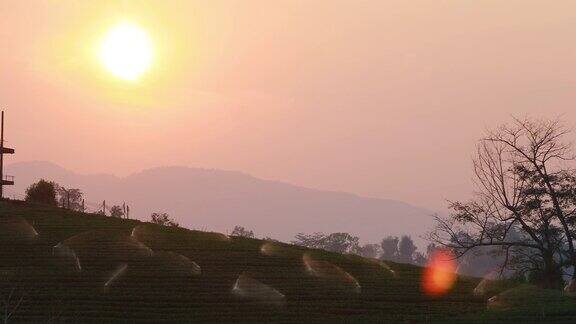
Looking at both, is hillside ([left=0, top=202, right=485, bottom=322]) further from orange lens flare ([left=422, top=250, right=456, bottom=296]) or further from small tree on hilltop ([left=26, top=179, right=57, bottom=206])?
small tree on hilltop ([left=26, top=179, right=57, bottom=206])

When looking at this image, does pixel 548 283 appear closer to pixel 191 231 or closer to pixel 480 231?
pixel 480 231

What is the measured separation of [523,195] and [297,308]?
20576 mm

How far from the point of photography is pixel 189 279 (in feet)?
216

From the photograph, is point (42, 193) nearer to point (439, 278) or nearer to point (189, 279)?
point (189, 279)

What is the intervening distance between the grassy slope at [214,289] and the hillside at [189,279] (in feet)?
0.22

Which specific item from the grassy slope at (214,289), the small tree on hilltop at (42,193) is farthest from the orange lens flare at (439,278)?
the small tree on hilltop at (42,193)

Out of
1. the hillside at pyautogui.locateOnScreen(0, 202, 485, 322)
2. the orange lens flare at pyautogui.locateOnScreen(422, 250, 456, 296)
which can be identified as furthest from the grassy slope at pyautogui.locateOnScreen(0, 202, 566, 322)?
the orange lens flare at pyautogui.locateOnScreen(422, 250, 456, 296)

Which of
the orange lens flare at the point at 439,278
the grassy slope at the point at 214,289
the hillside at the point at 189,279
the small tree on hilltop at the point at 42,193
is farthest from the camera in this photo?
the small tree on hilltop at the point at 42,193

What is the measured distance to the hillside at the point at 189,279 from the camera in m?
56.6

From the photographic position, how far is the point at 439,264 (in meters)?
86.4

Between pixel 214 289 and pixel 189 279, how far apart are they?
11.1 feet

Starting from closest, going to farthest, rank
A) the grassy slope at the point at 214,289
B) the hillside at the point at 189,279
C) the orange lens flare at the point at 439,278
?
1. the grassy slope at the point at 214,289
2. the hillside at the point at 189,279
3. the orange lens flare at the point at 439,278

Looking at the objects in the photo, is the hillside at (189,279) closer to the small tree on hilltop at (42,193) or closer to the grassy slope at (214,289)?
the grassy slope at (214,289)

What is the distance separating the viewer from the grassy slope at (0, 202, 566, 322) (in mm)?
55781
